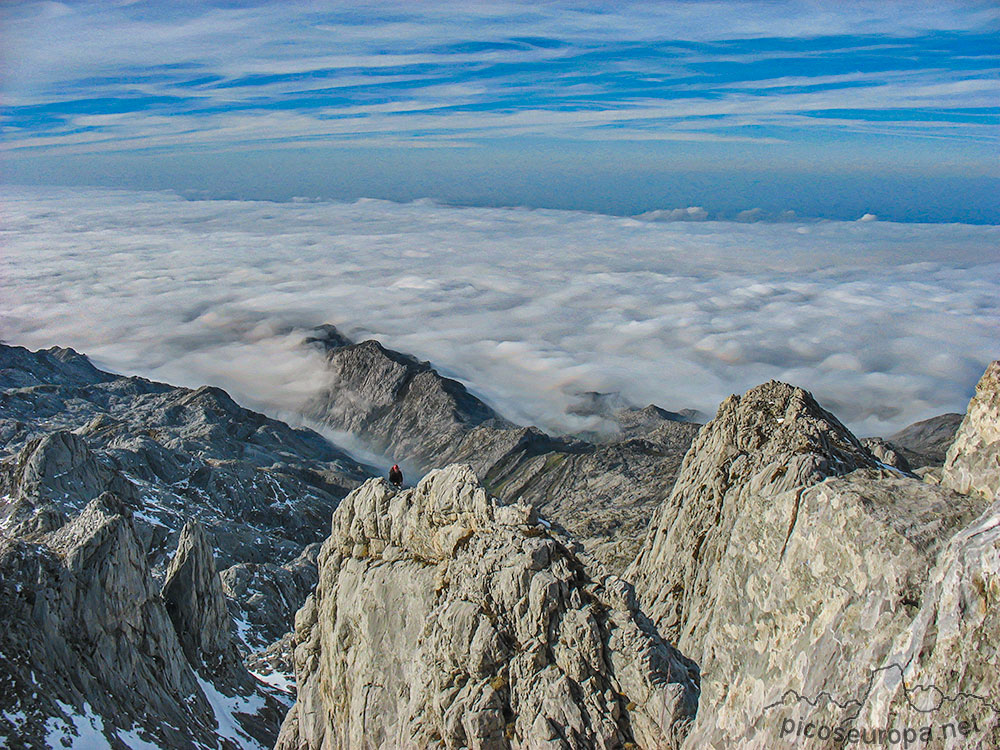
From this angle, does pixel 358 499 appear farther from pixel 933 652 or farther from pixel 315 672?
pixel 933 652

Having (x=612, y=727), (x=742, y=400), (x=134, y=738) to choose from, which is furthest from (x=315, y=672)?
(x=742, y=400)

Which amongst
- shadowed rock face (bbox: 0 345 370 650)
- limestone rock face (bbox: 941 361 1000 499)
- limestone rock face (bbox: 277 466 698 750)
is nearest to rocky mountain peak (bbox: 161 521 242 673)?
shadowed rock face (bbox: 0 345 370 650)

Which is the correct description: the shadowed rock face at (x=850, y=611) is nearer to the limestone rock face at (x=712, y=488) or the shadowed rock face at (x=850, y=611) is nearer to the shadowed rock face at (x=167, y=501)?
the limestone rock face at (x=712, y=488)

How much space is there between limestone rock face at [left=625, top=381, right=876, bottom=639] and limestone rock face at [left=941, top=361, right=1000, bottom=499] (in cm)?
1883

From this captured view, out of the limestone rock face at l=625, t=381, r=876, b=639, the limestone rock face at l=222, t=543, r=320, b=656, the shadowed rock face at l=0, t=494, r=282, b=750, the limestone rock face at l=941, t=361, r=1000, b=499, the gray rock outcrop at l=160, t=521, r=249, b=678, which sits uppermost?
the limestone rock face at l=941, t=361, r=1000, b=499

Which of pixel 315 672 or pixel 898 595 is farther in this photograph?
pixel 315 672

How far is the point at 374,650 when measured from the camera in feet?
99.7

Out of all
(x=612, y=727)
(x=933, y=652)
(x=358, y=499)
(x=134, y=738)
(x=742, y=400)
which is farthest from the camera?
(x=134, y=738)

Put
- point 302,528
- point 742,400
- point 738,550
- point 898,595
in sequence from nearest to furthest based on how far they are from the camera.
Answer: point 898,595 < point 738,550 < point 742,400 < point 302,528

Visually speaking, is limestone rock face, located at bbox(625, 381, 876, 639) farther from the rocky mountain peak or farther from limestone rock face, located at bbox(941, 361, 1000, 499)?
the rocky mountain peak

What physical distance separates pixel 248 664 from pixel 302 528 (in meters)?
92.9

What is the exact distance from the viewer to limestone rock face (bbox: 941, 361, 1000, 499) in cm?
1381

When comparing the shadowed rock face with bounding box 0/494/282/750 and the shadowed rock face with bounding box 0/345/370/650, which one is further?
the shadowed rock face with bounding box 0/345/370/650

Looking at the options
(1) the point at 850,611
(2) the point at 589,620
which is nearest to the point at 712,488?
(2) the point at 589,620
